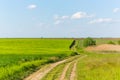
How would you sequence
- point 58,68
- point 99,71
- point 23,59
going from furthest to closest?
1. point 23,59
2. point 58,68
3. point 99,71

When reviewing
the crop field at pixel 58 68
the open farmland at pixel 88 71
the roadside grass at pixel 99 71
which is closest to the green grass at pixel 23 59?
the crop field at pixel 58 68

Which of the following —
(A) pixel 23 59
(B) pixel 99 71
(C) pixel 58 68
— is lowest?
(C) pixel 58 68

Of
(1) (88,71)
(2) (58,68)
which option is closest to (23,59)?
(2) (58,68)

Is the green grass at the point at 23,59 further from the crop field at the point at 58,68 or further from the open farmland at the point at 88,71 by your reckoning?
the open farmland at the point at 88,71

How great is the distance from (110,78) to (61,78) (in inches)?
141

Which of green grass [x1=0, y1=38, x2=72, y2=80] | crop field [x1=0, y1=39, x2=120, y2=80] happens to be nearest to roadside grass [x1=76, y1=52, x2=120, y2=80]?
crop field [x1=0, y1=39, x2=120, y2=80]

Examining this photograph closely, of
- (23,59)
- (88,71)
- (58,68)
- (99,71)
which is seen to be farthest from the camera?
(23,59)

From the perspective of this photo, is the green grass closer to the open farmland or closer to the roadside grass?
the open farmland

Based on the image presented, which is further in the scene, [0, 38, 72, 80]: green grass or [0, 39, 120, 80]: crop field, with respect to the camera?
[0, 38, 72, 80]: green grass

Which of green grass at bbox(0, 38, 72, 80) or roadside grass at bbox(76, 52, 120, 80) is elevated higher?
roadside grass at bbox(76, 52, 120, 80)

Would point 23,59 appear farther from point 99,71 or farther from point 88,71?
point 99,71

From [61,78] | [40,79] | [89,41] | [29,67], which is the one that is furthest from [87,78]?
[89,41]

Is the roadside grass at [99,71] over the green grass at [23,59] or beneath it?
over

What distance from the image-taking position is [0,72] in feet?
78.8
